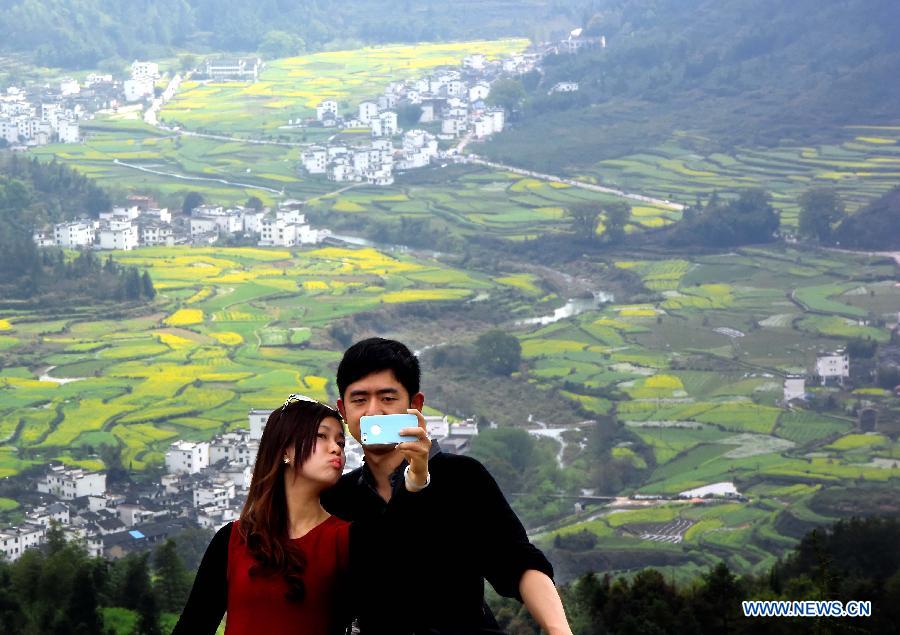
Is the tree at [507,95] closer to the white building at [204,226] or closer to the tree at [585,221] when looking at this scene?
the tree at [585,221]

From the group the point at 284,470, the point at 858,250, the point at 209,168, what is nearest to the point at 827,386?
the point at 858,250

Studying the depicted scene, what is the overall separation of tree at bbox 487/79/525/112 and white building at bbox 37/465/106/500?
26.5 m

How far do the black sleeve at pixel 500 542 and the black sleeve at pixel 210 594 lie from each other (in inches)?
16.4

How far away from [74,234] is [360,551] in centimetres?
3063

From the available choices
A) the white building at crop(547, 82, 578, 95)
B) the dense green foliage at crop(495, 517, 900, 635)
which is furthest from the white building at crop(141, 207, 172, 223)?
the dense green foliage at crop(495, 517, 900, 635)

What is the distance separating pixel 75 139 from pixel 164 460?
23.0m

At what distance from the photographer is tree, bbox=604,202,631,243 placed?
1315 inches

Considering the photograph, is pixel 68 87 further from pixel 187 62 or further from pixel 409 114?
pixel 409 114

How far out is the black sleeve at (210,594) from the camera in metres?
2.87

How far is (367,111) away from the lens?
43656mm

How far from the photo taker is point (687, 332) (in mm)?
26812

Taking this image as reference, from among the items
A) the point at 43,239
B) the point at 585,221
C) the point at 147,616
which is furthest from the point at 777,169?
the point at 147,616

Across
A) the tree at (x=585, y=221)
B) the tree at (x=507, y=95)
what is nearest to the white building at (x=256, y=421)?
the tree at (x=585, y=221)

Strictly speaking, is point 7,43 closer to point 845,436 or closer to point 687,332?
point 687,332
